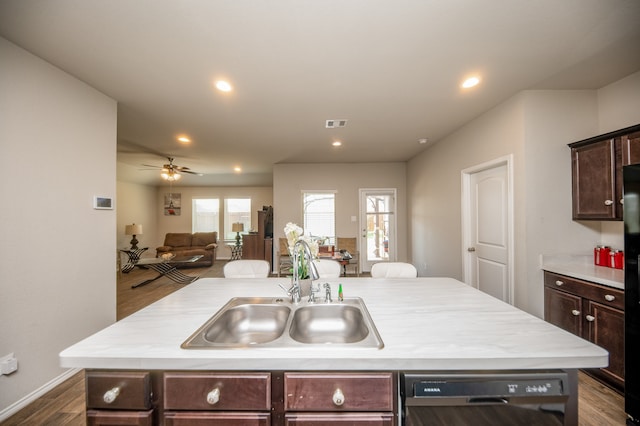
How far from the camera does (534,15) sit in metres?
1.54

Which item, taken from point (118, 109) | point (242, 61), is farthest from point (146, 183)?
point (242, 61)

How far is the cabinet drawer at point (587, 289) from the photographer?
1785 millimetres

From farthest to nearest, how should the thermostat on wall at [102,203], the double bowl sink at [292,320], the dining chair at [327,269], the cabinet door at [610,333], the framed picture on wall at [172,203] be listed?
the framed picture on wall at [172,203] < the thermostat on wall at [102,203] < the dining chair at [327,269] < the cabinet door at [610,333] < the double bowl sink at [292,320]

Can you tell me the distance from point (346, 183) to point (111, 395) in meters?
5.55

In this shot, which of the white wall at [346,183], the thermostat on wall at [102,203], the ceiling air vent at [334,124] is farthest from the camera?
the white wall at [346,183]

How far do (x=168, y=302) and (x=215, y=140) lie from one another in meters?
3.28

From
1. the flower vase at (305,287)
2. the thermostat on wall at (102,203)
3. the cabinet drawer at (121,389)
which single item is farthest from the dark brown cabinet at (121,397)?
the thermostat on wall at (102,203)

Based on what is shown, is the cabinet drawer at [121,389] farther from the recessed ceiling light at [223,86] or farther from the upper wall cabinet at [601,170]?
the upper wall cabinet at [601,170]

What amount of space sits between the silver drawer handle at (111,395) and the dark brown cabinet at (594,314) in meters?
2.93

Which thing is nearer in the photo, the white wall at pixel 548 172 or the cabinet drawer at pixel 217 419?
the cabinet drawer at pixel 217 419

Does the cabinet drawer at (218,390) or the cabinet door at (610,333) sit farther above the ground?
the cabinet drawer at (218,390)

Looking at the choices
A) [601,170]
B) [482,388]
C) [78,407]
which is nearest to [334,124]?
[601,170]

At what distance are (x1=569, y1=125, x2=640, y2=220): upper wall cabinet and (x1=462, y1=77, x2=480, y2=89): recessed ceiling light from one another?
1109 millimetres

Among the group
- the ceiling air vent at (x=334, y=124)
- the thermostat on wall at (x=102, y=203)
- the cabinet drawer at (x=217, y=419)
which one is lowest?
the cabinet drawer at (x=217, y=419)
